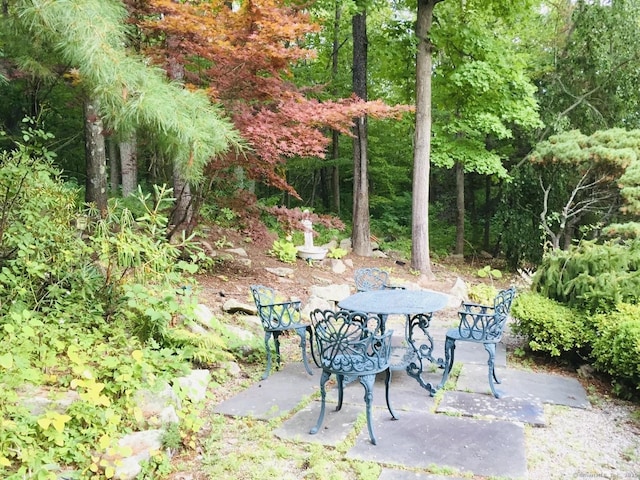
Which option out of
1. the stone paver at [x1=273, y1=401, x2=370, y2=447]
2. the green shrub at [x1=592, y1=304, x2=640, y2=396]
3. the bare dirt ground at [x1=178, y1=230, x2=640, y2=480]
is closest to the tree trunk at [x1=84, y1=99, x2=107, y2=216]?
the bare dirt ground at [x1=178, y1=230, x2=640, y2=480]

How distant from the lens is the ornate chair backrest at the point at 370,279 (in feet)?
18.3

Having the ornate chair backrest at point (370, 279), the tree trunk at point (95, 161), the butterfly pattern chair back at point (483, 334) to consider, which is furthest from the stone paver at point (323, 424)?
the tree trunk at point (95, 161)

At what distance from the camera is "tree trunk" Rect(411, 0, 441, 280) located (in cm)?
834

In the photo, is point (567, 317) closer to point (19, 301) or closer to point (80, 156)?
point (19, 301)

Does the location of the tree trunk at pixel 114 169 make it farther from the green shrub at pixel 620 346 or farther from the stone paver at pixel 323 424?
the green shrub at pixel 620 346

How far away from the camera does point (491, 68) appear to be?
857 cm

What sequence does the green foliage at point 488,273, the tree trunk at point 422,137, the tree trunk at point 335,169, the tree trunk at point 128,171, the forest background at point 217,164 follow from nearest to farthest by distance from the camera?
the forest background at point 217,164, the tree trunk at point 422,137, the tree trunk at point 128,171, the green foliage at point 488,273, the tree trunk at point 335,169

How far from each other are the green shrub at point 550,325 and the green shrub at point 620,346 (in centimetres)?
19

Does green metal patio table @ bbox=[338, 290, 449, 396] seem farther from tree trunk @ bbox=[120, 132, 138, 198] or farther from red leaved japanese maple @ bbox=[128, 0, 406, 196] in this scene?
Answer: tree trunk @ bbox=[120, 132, 138, 198]

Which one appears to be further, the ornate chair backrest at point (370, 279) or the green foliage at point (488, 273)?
the green foliage at point (488, 273)

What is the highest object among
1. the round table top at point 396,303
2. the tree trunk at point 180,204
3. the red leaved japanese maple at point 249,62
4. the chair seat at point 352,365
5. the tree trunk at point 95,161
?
the red leaved japanese maple at point 249,62

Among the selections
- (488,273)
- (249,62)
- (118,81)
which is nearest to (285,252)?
(249,62)

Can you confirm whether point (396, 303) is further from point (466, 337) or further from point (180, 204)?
point (180, 204)

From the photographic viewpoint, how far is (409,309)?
370 centimetres
